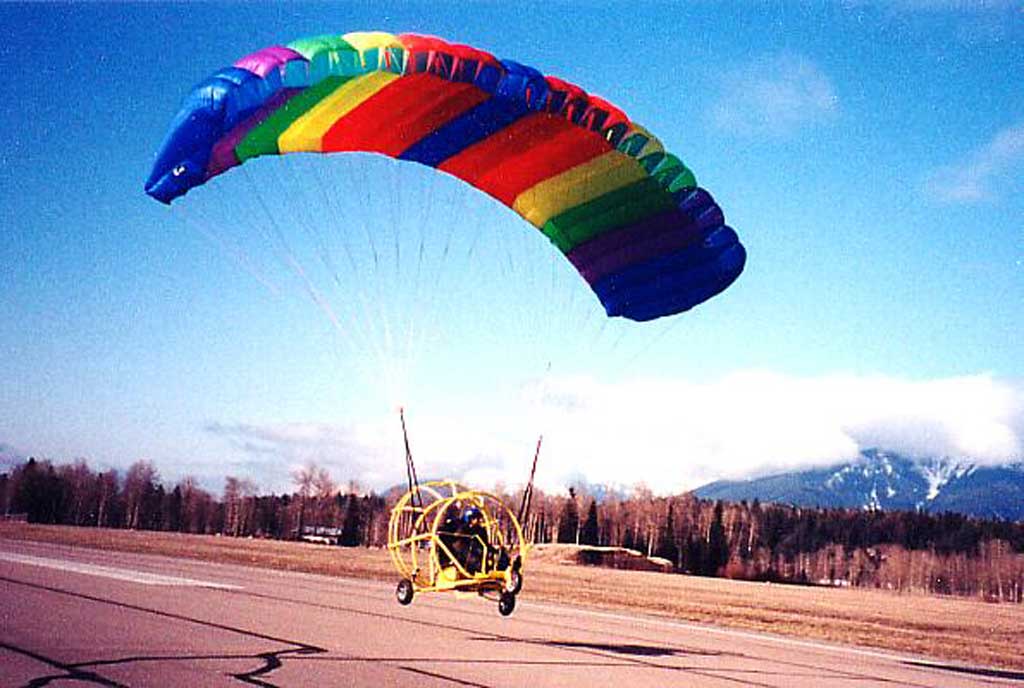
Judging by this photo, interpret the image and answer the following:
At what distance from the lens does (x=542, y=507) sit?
482 feet

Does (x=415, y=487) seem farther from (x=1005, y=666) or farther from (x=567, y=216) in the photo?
(x=1005, y=666)

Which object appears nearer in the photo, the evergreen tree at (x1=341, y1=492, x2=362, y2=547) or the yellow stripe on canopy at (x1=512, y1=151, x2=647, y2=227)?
the yellow stripe on canopy at (x1=512, y1=151, x2=647, y2=227)

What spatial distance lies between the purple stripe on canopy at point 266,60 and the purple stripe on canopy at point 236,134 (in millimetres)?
330

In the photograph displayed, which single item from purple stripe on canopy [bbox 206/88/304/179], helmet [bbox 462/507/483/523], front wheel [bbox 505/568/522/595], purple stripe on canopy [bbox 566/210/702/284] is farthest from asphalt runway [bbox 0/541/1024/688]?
purple stripe on canopy [bbox 566/210/702/284]

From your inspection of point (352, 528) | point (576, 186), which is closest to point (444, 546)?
point (576, 186)

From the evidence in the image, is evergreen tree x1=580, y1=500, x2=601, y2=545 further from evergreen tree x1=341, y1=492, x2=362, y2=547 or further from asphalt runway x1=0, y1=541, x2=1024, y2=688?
asphalt runway x1=0, y1=541, x2=1024, y2=688

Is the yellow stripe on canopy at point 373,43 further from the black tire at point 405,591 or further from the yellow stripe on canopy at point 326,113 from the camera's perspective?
the black tire at point 405,591

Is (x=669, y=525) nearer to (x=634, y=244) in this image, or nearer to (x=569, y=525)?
(x=569, y=525)

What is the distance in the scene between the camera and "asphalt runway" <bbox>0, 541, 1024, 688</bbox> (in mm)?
9672

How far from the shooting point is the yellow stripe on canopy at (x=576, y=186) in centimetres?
1350

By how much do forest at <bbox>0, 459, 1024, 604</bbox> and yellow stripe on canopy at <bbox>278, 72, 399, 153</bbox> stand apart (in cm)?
10488

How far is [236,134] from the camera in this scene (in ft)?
38.4

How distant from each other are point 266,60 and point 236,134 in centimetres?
103

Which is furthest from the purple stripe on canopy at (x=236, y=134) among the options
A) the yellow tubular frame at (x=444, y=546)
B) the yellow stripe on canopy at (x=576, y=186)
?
the yellow tubular frame at (x=444, y=546)
